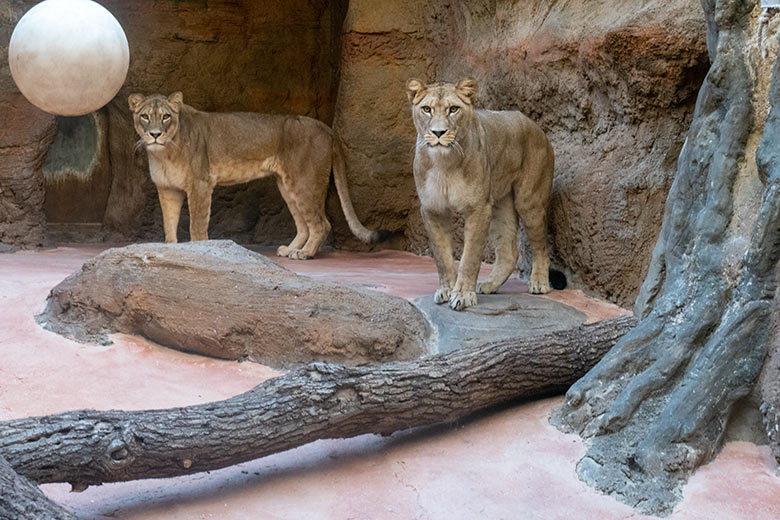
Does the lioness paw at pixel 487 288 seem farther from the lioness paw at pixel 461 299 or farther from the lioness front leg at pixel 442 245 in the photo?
the lioness paw at pixel 461 299

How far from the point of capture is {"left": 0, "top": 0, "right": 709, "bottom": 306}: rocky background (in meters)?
6.60

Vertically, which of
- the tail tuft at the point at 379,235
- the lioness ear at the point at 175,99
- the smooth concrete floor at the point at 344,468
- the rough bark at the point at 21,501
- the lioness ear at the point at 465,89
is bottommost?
the tail tuft at the point at 379,235

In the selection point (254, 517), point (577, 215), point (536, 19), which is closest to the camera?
point (254, 517)

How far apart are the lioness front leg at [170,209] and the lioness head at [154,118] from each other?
64 cm

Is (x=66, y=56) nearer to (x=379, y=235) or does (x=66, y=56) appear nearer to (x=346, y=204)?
(x=346, y=204)

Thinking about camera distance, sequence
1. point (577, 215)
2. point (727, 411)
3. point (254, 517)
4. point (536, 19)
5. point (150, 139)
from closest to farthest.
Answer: point (254, 517), point (727, 411), point (577, 215), point (536, 19), point (150, 139)

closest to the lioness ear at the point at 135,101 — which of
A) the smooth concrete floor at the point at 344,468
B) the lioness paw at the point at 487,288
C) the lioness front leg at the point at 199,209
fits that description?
the lioness front leg at the point at 199,209

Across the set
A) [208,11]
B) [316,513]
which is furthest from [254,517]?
[208,11]

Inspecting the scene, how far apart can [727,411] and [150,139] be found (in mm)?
6462

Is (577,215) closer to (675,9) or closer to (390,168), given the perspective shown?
(675,9)

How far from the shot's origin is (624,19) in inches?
256

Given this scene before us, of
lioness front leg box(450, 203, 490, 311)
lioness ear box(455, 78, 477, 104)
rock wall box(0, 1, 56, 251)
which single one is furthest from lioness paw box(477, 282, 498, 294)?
rock wall box(0, 1, 56, 251)

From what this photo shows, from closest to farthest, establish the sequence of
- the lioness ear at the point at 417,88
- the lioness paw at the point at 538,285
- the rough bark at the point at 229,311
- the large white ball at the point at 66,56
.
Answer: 1. the rough bark at the point at 229,311
2. the large white ball at the point at 66,56
3. the lioness ear at the point at 417,88
4. the lioness paw at the point at 538,285

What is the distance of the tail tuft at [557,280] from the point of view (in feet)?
25.0
